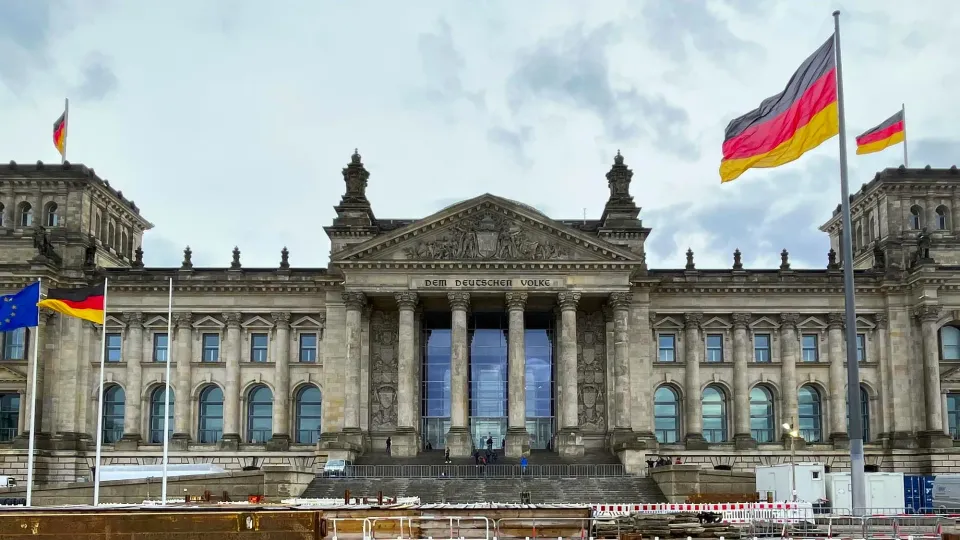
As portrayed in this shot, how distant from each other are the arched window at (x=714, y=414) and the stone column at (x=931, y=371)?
1301 cm

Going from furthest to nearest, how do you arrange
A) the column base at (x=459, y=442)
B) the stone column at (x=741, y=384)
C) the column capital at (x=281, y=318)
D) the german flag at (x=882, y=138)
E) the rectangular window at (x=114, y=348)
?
1. the rectangular window at (x=114, y=348)
2. the column capital at (x=281, y=318)
3. the stone column at (x=741, y=384)
4. the column base at (x=459, y=442)
5. the german flag at (x=882, y=138)

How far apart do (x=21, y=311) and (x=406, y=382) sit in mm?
27906

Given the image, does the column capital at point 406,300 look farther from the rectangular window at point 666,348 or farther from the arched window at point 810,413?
the arched window at point 810,413

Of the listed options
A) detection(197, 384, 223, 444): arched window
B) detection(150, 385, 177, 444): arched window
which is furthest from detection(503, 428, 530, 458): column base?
detection(150, 385, 177, 444): arched window

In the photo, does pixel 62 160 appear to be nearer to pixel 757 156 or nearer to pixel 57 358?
pixel 57 358

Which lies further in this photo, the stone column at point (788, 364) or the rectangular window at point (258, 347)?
the rectangular window at point (258, 347)

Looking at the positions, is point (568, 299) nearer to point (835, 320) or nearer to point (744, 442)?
point (744, 442)

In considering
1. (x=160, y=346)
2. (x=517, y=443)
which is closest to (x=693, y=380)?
(x=517, y=443)

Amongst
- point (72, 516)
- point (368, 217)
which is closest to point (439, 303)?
point (368, 217)

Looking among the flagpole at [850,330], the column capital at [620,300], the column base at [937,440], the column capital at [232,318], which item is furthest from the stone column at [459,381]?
the flagpole at [850,330]

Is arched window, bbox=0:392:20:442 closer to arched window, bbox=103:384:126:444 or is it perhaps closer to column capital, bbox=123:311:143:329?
arched window, bbox=103:384:126:444

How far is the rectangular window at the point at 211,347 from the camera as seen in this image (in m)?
76.9

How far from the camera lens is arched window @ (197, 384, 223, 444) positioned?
76.4 m

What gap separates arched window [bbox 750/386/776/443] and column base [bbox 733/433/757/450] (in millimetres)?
2102
